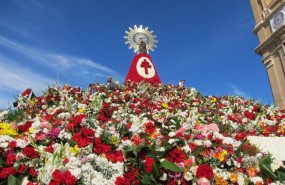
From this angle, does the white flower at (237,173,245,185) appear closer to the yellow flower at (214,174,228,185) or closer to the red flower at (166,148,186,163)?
the yellow flower at (214,174,228,185)

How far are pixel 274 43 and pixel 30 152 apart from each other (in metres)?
22.1

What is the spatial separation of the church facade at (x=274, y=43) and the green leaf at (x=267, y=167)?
1894 cm

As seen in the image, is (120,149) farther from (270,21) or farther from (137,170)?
(270,21)

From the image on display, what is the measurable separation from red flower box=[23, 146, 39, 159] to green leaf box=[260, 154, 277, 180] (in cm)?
272

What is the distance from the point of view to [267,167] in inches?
161

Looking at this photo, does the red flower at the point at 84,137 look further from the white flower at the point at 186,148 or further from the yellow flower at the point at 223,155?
the yellow flower at the point at 223,155

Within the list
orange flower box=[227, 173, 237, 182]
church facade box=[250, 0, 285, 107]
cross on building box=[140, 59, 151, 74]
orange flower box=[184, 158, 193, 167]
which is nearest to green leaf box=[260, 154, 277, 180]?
orange flower box=[227, 173, 237, 182]

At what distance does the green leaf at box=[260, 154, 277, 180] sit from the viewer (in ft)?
13.2

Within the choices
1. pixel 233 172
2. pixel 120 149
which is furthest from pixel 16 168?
pixel 233 172

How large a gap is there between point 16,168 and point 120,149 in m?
1.24

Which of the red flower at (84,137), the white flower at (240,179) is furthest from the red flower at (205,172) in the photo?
the red flower at (84,137)

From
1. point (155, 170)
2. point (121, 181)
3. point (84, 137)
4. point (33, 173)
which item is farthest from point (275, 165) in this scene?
point (33, 173)

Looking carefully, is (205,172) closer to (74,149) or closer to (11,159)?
(74,149)

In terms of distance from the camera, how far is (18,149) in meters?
3.79
